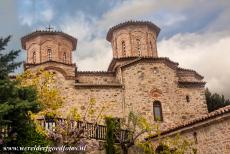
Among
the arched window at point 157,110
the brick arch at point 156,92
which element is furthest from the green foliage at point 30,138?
the brick arch at point 156,92

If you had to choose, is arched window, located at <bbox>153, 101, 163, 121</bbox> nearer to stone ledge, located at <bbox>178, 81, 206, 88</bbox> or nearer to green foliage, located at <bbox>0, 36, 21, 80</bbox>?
stone ledge, located at <bbox>178, 81, 206, 88</bbox>

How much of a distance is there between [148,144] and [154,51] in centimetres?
993

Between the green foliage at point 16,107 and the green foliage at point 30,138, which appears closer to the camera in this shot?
the green foliage at point 16,107

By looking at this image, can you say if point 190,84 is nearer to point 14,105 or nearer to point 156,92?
point 156,92

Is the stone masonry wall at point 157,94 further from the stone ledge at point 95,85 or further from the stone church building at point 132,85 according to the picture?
the stone ledge at point 95,85

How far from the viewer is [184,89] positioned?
871 inches

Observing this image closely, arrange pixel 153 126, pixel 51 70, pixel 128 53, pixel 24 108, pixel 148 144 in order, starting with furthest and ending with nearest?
pixel 128 53
pixel 51 70
pixel 153 126
pixel 148 144
pixel 24 108

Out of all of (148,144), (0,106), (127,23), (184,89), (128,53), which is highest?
(127,23)

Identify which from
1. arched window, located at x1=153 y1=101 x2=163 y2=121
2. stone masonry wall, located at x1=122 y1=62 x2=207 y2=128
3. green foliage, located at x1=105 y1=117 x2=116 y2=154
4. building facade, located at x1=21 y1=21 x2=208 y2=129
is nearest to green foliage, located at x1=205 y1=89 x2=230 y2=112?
building facade, located at x1=21 y1=21 x2=208 y2=129

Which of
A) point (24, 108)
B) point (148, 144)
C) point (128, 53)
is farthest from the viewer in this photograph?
point (128, 53)

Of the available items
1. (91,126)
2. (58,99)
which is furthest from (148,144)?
(58,99)

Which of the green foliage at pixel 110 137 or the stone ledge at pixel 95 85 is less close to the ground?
the stone ledge at pixel 95 85

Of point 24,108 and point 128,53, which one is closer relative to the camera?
point 24,108

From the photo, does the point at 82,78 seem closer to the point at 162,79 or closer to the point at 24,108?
the point at 162,79
